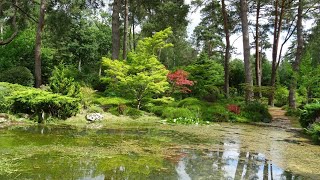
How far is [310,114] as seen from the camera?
35.2ft

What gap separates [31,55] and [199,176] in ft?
62.1

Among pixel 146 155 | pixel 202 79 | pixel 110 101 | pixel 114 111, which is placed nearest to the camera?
pixel 146 155

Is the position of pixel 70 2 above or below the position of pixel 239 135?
above

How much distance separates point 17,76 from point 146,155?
13.6 metres

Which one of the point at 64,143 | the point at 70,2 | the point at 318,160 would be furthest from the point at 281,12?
the point at 64,143

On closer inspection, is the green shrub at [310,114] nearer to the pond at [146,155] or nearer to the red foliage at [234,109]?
the pond at [146,155]

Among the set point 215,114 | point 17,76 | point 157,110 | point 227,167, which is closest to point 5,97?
point 157,110

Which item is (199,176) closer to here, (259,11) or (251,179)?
(251,179)

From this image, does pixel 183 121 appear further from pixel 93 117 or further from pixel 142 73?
pixel 93 117

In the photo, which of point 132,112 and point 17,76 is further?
point 17,76

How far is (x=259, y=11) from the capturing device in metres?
23.3

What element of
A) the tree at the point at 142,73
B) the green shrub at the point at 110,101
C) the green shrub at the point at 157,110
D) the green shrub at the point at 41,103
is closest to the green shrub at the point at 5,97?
the green shrub at the point at 41,103

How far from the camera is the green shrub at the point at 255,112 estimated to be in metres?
15.0

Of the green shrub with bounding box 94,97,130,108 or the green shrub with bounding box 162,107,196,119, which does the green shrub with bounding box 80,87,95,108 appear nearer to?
the green shrub with bounding box 94,97,130,108
